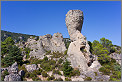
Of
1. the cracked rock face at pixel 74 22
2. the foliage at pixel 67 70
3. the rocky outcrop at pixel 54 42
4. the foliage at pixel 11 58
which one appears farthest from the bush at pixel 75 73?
the rocky outcrop at pixel 54 42

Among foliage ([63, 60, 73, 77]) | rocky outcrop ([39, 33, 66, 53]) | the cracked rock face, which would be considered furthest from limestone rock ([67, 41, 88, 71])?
rocky outcrop ([39, 33, 66, 53])

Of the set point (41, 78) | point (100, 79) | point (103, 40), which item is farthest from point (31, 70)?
point (103, 40)

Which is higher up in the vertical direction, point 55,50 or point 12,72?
point 55,50

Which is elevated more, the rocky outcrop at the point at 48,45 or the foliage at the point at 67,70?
the rocky outcrop at the point at 48,45

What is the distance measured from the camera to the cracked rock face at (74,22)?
17.9m

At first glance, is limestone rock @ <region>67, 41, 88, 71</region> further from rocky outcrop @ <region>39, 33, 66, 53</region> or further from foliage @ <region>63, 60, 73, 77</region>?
rocky outcrop @ <region>39, 33, 66, 53</region>

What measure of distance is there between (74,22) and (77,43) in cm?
405

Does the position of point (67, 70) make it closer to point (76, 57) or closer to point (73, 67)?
point (73, 67)

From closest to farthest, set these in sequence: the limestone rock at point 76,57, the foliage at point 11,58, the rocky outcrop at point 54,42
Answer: the limestone rock at point 76,57 < the foliage at point 11,58 < the rocky outcrop at point 54,42

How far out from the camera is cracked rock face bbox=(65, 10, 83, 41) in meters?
17.9

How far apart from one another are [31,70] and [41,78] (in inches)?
101

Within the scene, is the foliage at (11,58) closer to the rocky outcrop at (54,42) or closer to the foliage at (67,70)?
the foliage at (67,70)

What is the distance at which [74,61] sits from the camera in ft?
53.6

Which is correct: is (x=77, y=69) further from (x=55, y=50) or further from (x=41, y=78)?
(x=55, y=50)
